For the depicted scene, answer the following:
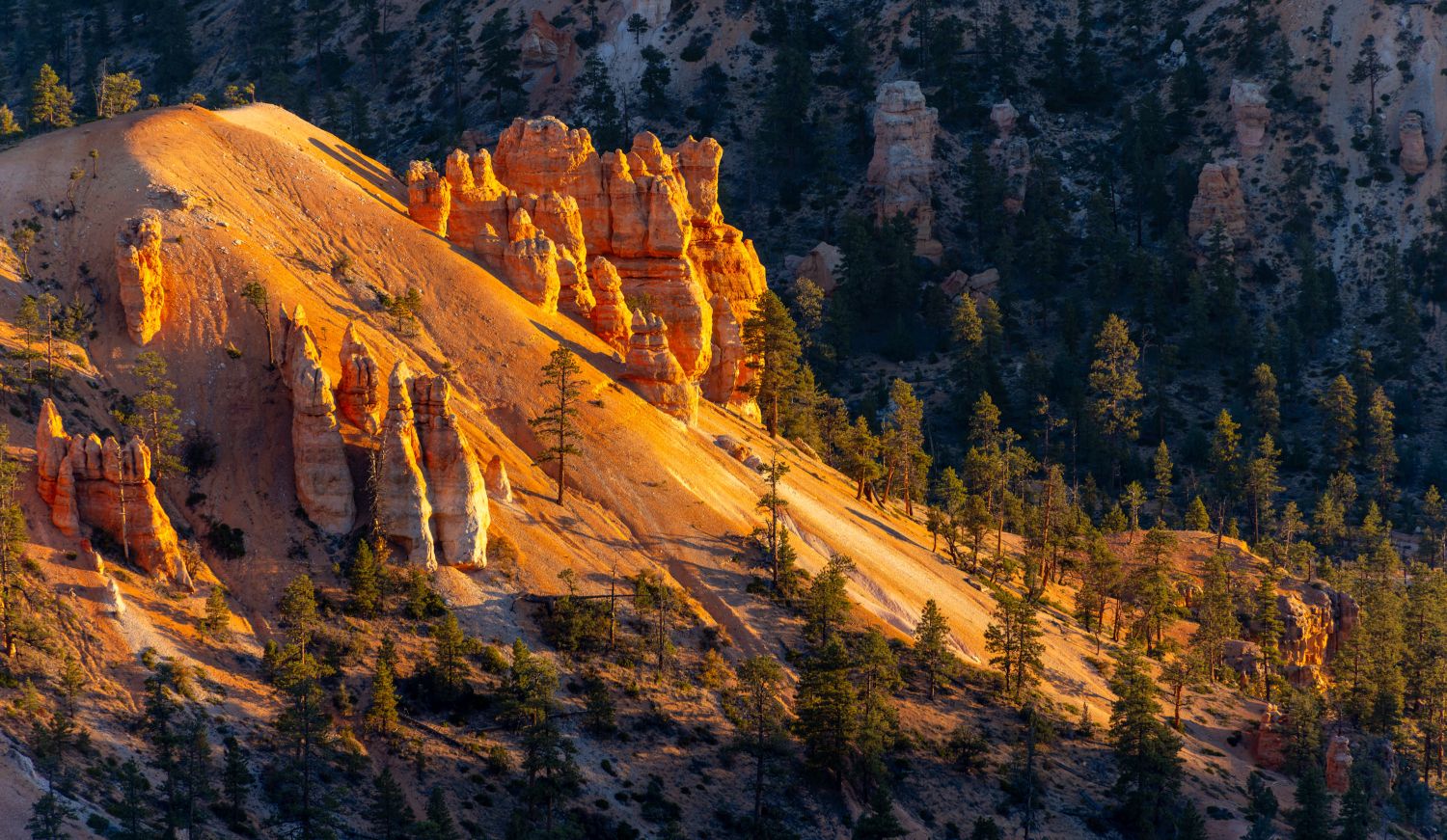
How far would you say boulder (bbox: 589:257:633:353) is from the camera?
115500mm

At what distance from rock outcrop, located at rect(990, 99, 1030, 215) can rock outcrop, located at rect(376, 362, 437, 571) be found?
337 ft

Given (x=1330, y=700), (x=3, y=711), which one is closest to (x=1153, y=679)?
(x=1330, y=700)

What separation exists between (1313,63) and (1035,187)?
3482 cm

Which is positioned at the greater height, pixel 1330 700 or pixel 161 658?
pixel 161 658

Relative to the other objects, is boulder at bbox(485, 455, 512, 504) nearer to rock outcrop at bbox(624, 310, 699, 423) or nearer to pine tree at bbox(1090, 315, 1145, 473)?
rock outcrop at bbox(624, 310, 699, 423)

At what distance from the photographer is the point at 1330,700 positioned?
120 m

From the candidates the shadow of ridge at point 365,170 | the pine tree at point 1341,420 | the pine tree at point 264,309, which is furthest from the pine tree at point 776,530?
the pine tree at point 1341,420

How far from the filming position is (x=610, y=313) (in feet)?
379

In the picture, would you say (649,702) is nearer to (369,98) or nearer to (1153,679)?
(1153,679)

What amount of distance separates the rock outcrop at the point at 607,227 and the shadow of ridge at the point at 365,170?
4213 millimetres

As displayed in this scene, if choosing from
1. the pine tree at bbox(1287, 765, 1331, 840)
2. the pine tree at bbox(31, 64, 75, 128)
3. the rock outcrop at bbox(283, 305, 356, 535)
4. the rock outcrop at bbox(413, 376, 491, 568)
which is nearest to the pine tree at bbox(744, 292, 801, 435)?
the rock outcrop at bbox(413, 376, 491, 568)

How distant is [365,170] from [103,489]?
131 feet

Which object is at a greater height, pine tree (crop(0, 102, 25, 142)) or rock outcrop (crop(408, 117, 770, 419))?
pine tree (crop(0, 102, 25, 142))

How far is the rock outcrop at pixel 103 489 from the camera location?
8175 cm
